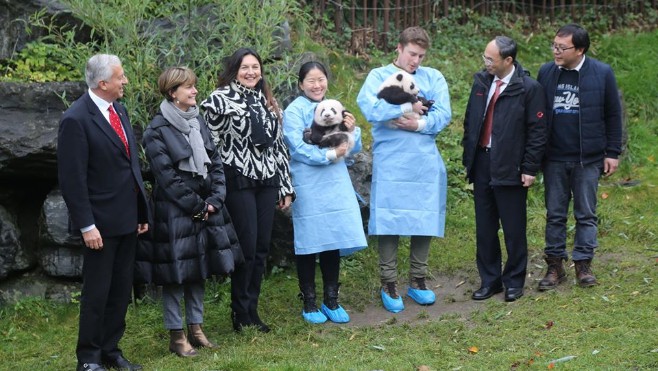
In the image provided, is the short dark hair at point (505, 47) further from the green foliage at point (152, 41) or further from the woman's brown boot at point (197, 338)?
the woman's brown boot at point (197, 338)

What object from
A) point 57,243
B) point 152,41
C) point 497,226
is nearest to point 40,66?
point 152,41

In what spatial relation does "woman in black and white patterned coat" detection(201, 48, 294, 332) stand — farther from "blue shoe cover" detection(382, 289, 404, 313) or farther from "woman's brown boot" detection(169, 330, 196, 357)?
"blue shoe cover" detection(382, 289, 404, 313)

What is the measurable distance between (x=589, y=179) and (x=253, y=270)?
A: 8.20 ft

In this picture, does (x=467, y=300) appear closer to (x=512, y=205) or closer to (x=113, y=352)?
(x=512, y=205)

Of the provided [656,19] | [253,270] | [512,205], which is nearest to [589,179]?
[512,205]

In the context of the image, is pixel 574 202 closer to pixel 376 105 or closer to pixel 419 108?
pixel 419 108

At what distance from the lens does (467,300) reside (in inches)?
289

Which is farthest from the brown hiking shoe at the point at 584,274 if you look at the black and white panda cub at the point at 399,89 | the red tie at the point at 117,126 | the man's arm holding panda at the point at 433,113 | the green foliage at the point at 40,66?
the green foliage at the point at 40,66

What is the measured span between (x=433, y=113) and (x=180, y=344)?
2.46 m

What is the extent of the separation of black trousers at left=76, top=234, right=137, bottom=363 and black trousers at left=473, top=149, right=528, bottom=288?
2.66 meters

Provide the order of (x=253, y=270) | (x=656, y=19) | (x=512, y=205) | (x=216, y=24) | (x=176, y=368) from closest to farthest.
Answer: (x=176, y=368) → (x=253, y=270) → (x=512, y=205) → (x=216, y=24) → (x=656, y=19)

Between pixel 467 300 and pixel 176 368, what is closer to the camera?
pixel 176 368

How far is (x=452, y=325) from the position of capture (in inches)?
263

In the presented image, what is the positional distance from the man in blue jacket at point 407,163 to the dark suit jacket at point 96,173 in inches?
78.9
